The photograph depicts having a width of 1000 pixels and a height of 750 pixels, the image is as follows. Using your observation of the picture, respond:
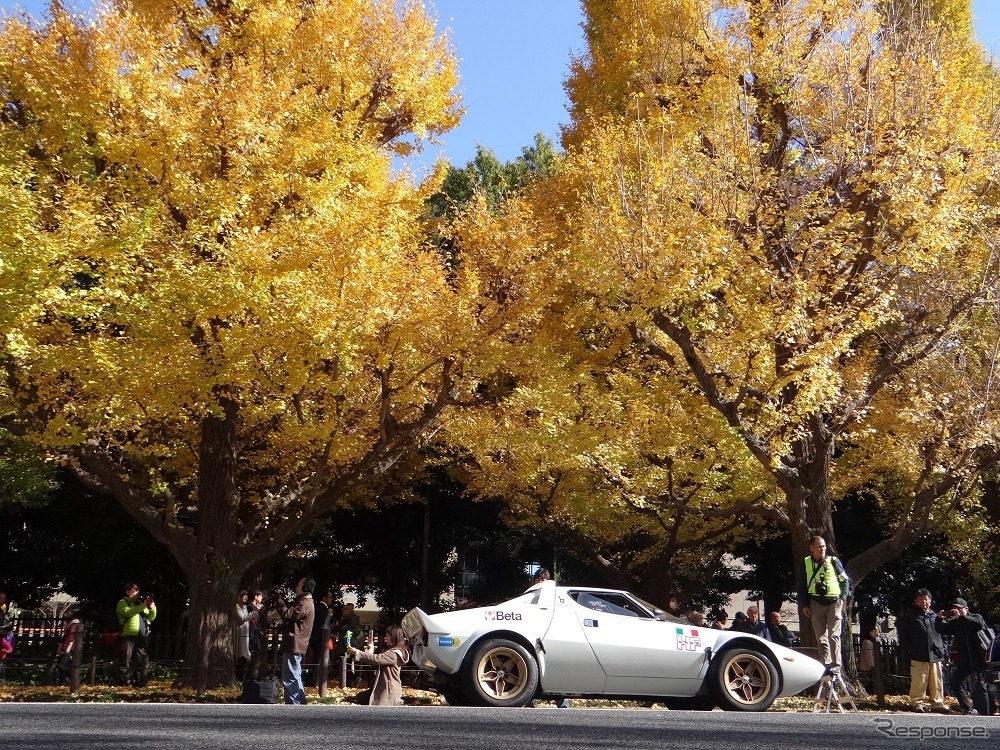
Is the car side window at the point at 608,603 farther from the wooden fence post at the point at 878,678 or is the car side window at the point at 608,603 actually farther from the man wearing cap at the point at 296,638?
the wooden fence post at the point at 878,678

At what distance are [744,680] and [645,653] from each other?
1134 mm

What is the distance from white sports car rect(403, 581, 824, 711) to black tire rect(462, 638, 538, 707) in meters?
0.01

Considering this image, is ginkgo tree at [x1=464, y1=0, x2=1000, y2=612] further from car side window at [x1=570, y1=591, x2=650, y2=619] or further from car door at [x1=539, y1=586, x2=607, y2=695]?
car door at [x1=539, y1=586, x2=607, y2=695]

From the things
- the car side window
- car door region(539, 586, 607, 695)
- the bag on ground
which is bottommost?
the bag on ground

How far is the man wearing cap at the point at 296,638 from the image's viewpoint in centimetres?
1288

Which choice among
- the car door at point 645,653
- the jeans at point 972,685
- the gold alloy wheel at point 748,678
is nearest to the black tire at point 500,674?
the car door at point 645,653

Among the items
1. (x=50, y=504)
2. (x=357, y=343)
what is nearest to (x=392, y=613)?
(x=50, y=504)

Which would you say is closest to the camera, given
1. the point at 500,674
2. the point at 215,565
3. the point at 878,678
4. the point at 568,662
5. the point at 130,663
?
the point at 500,674

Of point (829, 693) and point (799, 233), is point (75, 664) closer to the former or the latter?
point (829, 693)

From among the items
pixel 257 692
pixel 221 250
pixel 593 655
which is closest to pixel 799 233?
pixel 593 655

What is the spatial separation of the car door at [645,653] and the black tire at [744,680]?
212 millimetres

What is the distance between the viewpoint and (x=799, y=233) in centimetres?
1630

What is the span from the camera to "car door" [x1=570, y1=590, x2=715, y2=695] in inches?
457

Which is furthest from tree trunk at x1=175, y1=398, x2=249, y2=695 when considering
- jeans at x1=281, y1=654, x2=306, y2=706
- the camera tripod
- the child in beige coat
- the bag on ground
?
the camera tripod
